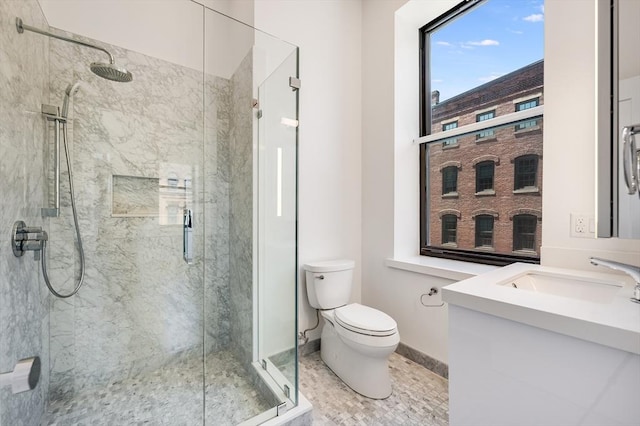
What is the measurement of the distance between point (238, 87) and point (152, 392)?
6.57ft

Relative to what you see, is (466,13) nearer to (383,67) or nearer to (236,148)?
(383,67)

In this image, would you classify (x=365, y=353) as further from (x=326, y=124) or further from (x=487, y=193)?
(x=326, y=124)

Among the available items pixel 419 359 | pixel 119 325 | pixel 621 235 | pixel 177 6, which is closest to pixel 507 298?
pixel 621 235

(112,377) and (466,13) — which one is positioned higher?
(466,13)

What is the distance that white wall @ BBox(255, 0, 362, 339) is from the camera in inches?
81.4

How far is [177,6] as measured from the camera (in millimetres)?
1986

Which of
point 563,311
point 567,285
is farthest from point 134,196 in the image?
point 567,285

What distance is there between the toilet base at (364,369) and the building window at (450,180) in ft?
3.99

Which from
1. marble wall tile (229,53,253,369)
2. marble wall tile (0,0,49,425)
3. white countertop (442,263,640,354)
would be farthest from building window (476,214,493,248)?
marble wall tile (0,0,49,425)

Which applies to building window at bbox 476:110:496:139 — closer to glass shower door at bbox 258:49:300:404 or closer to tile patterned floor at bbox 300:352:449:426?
glass shower door at bbox 258:49:300:404

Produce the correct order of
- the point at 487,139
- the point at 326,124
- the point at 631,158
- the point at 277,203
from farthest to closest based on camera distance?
the point at 326,124 < the point at 487,139 < the point at 277,203 < the point at 631,158

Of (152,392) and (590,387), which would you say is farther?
(152,392)

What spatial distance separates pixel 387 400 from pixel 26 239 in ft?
6.35

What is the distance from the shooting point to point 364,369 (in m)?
1.61
